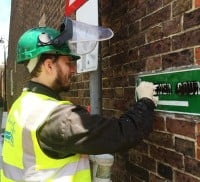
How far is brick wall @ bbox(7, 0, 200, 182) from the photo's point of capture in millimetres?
2270

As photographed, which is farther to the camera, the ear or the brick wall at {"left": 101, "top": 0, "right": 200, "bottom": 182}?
the ear

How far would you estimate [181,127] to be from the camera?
2.36 m

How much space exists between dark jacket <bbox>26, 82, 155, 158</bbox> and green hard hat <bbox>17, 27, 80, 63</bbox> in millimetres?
461

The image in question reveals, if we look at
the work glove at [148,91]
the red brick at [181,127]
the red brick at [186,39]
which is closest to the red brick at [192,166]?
the red brick at [181,127]

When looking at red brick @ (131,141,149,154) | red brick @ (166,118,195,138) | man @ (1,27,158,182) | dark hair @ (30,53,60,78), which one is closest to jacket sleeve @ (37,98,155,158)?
man @ (1,27,158,182)

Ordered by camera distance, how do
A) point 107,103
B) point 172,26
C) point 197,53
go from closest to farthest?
1. point 197,53
2. point 172,26
3. point 107,103

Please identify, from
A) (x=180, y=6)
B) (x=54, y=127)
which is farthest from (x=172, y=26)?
(x=54, y=127)

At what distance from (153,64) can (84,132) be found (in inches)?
31.2

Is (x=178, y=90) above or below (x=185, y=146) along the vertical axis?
above

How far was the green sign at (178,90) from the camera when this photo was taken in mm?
2172

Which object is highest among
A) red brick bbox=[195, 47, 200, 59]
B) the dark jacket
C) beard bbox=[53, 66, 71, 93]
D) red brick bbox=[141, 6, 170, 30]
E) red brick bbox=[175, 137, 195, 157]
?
red brick bbox=[141, 6, 170, 30]

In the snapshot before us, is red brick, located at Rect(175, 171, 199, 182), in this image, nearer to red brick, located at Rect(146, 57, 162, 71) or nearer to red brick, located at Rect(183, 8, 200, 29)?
red brick, located at Rect(146, 57, 162, 71)

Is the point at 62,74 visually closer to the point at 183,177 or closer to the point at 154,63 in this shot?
the point at 154,63

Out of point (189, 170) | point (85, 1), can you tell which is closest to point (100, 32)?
point (85, 1)
